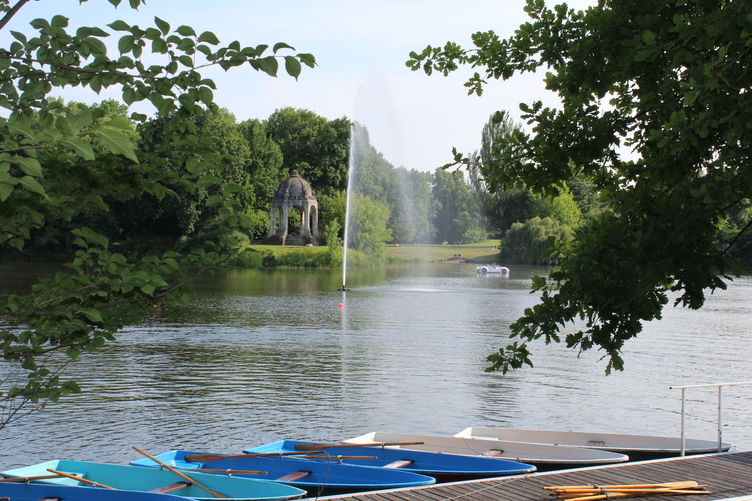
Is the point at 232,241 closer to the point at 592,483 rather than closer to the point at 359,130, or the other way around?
the point at 592,483

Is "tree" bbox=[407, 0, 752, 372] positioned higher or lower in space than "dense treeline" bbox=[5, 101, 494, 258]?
lower

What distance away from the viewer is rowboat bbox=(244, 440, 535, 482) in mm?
10938

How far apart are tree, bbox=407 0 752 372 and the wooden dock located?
2.64 m

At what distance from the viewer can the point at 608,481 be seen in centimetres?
982

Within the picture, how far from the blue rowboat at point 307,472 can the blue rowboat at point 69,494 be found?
5.44 ft

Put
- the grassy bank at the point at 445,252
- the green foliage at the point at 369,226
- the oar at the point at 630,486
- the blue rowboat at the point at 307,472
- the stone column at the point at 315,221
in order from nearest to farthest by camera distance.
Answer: the oar at the point at 630,486, the blue rowboat at the point at 307,472, the green foliage at the point at 369,226, the stone column at the point at 315,221, the grassy bank at the point at 445,252

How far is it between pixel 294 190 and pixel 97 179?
78.9 meters

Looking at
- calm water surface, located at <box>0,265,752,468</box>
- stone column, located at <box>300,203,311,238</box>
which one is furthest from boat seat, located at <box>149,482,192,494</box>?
stone column, located at <box>300,203,311,238</box>

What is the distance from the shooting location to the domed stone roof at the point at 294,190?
81.9m

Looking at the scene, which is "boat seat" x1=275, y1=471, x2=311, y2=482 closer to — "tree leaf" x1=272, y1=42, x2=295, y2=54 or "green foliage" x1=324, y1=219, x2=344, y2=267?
"tree leaf" x1=272, y1=42, x2=295, y2=54

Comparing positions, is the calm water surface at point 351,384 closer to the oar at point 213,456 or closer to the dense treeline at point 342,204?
the oar at point 213,456

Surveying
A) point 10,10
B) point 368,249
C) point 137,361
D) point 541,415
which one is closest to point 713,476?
point 541,415

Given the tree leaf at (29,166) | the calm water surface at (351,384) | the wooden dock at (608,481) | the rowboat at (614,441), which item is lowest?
the calm water surface at (351,384)

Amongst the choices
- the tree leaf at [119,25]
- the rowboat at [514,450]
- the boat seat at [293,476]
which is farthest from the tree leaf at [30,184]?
the rowboat at [514,450]
